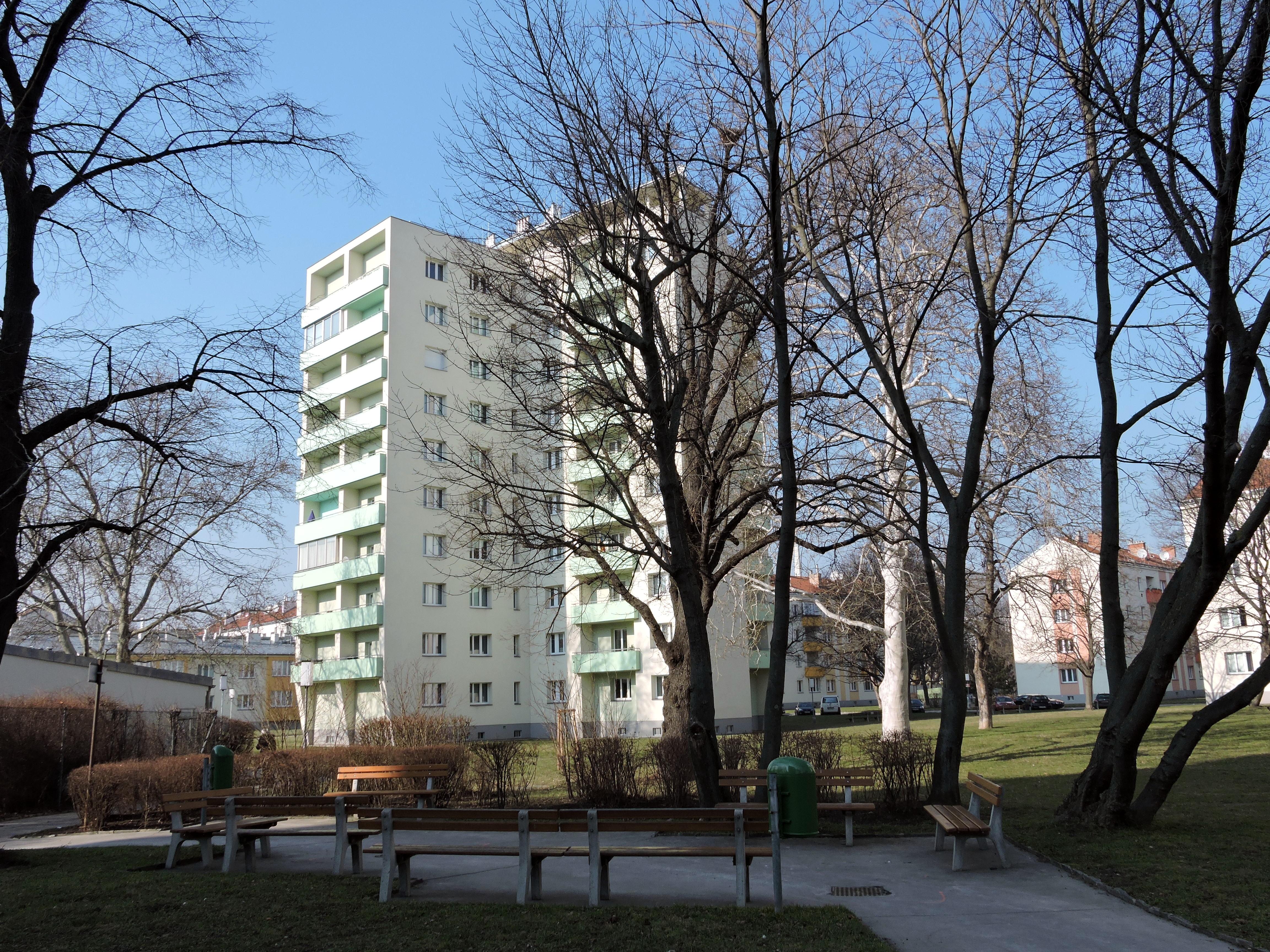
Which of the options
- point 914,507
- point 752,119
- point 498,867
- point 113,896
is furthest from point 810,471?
point 113,896

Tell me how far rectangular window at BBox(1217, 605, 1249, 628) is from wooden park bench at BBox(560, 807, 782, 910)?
3244cm

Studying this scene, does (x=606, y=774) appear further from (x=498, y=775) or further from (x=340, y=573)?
(x=340, y=573)

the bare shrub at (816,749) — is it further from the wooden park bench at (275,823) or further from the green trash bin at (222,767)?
the green trash bin at (222,767)

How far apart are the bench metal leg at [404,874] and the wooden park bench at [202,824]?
7.97ft

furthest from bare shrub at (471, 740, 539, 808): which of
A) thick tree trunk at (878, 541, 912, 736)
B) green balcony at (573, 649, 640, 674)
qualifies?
green balcony at (573, 649, 640, 674)

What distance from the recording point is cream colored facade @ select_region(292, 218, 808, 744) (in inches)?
1730

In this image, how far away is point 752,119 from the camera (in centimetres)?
1209

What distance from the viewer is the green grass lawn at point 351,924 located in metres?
6.41

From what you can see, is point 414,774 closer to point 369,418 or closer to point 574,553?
point 574,553

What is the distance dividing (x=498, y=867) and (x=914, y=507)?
9870 mm

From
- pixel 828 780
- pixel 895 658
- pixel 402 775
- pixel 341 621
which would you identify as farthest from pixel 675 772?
pixel 341 621

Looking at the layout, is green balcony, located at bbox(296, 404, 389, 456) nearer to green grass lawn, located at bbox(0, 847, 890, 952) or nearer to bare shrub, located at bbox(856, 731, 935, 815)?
green grass lawn, located at bbox(0, 847, 890, 952)

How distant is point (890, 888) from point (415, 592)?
39.5 meters

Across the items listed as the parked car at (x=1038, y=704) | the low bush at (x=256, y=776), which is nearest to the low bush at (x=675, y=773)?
the low bush at (x=256, y=776)
